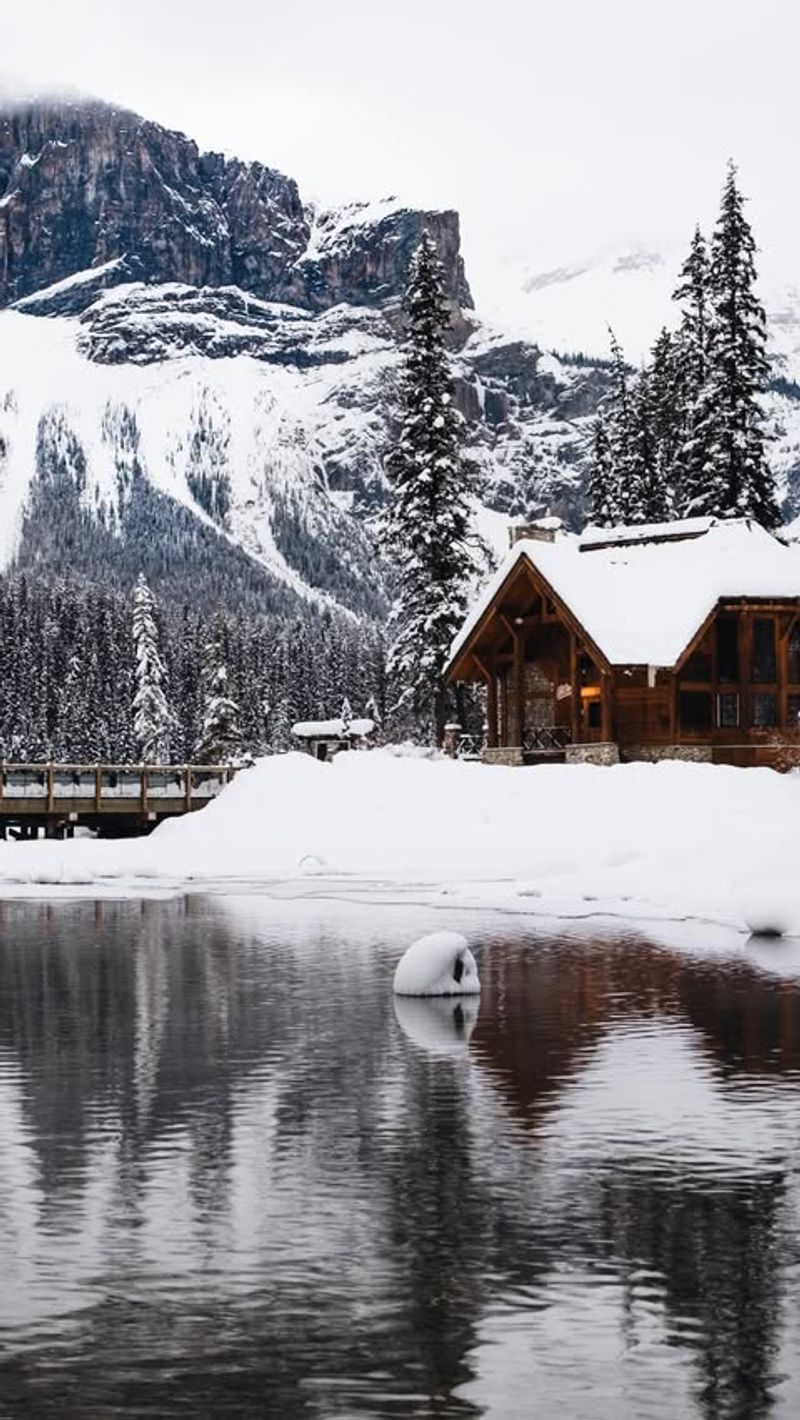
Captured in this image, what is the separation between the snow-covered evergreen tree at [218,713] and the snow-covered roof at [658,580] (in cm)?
3295

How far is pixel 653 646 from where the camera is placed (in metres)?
47.8

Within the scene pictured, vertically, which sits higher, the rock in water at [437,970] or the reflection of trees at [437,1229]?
the rock in water at [437,970]

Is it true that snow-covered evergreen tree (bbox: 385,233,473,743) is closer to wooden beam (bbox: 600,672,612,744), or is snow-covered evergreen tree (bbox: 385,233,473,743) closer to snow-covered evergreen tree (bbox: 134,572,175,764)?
wooden beam (bbox: 600,672,612,744)

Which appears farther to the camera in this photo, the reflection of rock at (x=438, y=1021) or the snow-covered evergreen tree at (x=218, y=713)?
the snow-covered evergreen tree at (x=218, y=713)

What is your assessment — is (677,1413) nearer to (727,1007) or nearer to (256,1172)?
(256,1172)

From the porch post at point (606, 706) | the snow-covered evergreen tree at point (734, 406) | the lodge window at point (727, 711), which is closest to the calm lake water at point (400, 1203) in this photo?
the porch post at point (606, 706)

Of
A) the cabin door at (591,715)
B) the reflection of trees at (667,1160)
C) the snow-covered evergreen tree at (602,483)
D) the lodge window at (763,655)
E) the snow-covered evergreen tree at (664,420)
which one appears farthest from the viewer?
the snow-covered evergreen tree at (602,483)

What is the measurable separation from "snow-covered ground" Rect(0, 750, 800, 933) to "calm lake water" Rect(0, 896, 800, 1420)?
34.0 ft

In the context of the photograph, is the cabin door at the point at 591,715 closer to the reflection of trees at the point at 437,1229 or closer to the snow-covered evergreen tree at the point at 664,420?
the snow-covered evergreen tree at the point at 664,420

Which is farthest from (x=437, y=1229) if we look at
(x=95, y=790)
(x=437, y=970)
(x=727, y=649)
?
(x=95, y=790)

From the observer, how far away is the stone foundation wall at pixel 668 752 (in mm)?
48031

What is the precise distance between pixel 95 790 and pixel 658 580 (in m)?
18.4

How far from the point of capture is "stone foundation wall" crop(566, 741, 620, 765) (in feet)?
156

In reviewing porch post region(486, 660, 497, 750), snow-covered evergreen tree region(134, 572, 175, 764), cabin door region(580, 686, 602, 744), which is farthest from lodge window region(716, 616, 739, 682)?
snow-covered evergreen tree region(134, 572, 175, 764)
